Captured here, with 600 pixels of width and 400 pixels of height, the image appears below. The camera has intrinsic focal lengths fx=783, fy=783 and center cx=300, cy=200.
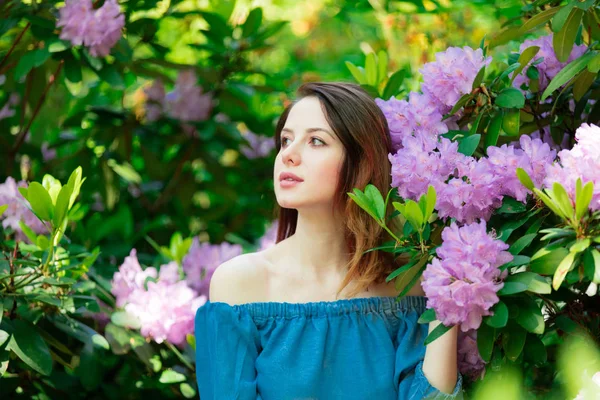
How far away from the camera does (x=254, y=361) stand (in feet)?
6.05

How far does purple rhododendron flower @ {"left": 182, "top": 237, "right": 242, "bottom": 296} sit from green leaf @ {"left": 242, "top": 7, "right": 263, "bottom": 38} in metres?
0.91

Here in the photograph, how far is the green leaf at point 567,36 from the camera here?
174cm

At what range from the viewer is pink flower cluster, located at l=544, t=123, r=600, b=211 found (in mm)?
1396

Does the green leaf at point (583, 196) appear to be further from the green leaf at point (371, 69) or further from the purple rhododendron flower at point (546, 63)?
the green leaf at point (371, 69)

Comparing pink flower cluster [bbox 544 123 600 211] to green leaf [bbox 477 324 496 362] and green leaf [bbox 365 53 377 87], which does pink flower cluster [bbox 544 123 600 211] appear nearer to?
green leaf [bbox 477 324 496 362]

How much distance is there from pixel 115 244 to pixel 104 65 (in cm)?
70

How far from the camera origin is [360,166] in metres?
1.89

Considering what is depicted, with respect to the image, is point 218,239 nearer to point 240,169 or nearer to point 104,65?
point 240,169

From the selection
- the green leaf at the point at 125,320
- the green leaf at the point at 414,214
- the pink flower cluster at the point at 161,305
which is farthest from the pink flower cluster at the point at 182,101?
the green leaf at the point at 414,214

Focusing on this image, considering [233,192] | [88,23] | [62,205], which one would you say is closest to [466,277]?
[62,205]

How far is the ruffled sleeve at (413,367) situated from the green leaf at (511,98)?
0.55 meters

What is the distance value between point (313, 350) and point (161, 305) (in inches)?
25.4

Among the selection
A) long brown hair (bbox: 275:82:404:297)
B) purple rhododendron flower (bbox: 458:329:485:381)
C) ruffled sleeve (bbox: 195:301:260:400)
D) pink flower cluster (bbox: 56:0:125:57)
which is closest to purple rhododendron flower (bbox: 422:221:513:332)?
purple rhododendron flower (bbox: 458:329:485:381)

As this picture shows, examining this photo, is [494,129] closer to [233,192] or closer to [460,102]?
[460,102]
